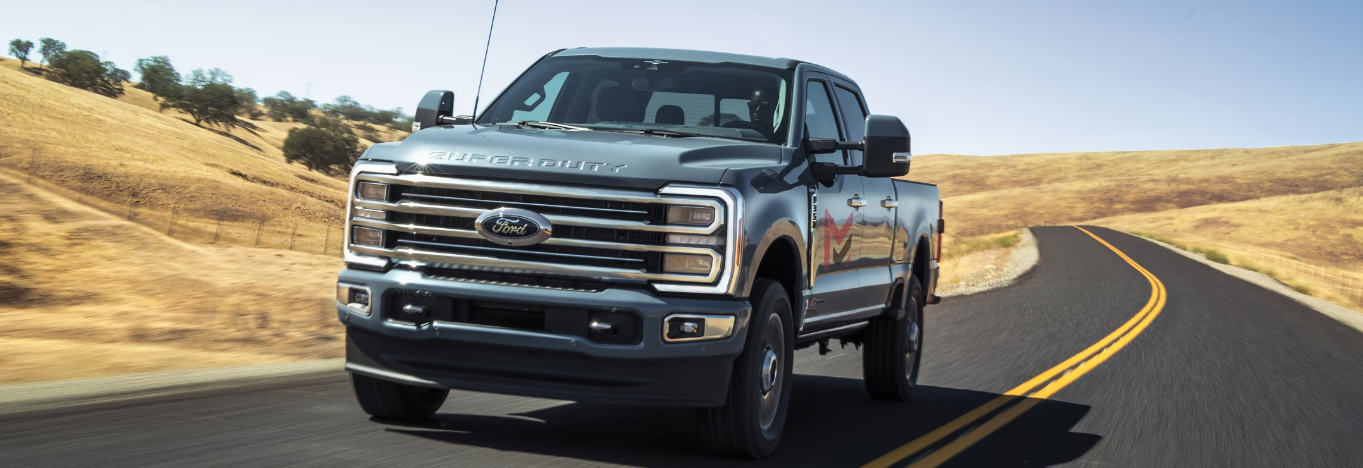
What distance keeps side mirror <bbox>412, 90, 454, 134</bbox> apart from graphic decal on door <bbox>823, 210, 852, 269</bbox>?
222 cm

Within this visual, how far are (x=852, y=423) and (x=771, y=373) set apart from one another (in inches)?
69.2

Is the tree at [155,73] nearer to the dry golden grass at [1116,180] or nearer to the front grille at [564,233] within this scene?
the dry golden grass at [1116,180]

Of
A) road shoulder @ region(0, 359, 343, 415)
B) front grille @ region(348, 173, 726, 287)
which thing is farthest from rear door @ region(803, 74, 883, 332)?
road shoulder @ region(0, 359, 343, 415)

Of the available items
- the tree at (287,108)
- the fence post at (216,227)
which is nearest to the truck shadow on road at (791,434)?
the fence post at (216,227)

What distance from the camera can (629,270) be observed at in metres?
5.37

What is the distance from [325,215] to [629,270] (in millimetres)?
32546

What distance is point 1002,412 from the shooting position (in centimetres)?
852

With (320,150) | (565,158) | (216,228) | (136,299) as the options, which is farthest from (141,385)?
(320,150)

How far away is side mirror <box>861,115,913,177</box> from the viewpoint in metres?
6.61

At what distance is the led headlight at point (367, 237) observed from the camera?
5766 millimetres

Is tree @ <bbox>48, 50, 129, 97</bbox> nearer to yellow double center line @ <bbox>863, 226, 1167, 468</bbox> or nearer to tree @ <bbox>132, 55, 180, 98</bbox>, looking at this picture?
tree @ <bbox>132, 55, 180, 98</bbox>

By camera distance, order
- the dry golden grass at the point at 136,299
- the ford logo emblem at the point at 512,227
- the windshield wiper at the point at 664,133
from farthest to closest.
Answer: the dry golden grass at the point at 136,299 → the windshield wiper at the point at 664,133 → the ford logo emblem at the point at 512,227

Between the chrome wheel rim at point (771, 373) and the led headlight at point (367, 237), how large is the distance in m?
1.85

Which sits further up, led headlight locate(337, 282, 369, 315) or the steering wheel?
the steering wheel
